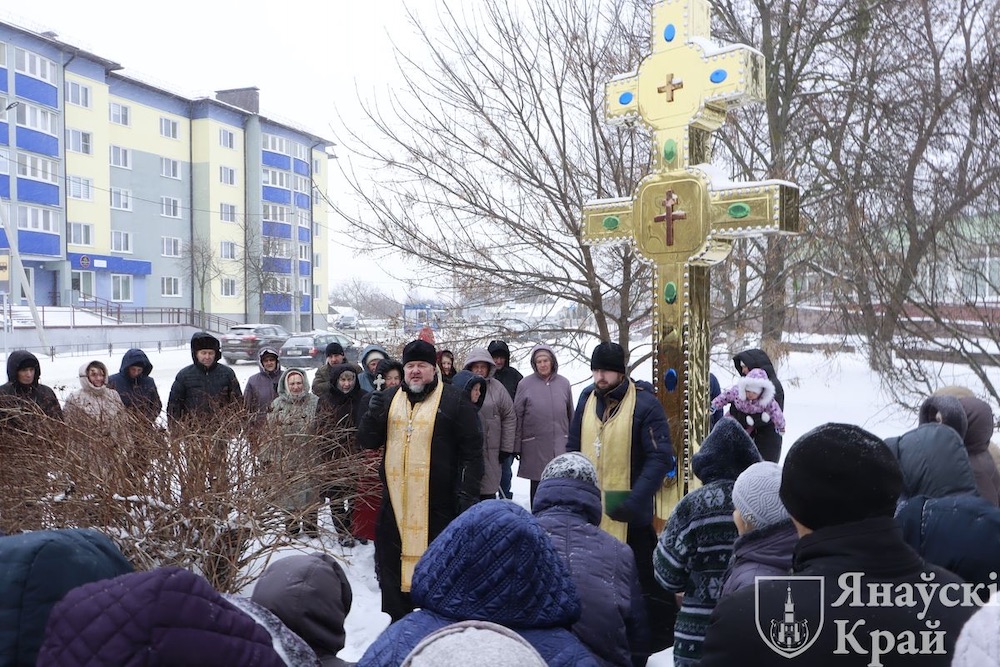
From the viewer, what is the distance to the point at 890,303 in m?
7.00

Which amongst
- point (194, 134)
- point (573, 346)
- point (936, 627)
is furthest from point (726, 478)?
point (194, 134)

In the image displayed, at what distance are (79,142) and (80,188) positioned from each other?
2.14m

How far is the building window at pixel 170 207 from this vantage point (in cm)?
4284

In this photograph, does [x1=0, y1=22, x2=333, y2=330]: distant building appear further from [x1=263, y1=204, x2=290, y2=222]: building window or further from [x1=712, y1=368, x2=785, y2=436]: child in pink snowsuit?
[x1=712, y1=368, x2=785, y2=436]: child in pink snowsuit

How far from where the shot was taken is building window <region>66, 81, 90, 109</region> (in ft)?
124

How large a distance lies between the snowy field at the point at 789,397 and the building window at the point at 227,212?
16071 millimetres

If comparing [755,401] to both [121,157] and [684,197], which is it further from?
[121,157]

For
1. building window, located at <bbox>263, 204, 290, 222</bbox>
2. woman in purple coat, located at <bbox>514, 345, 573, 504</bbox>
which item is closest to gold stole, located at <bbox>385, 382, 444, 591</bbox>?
woman in purple coat, located at <bbox>514, 345, 573, 504</bbox>

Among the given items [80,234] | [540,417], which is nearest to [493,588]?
[540,417]

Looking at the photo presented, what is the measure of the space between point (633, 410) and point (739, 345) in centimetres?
583

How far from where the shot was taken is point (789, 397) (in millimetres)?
16312

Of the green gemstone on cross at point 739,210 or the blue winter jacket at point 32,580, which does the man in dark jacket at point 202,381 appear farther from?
the blue winter jacket at point 32,580

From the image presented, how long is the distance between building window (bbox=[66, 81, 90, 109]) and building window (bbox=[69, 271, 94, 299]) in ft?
25.8

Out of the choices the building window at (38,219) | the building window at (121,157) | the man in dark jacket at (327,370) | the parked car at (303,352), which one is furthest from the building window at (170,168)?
the man in dark jacket at (327,370)
